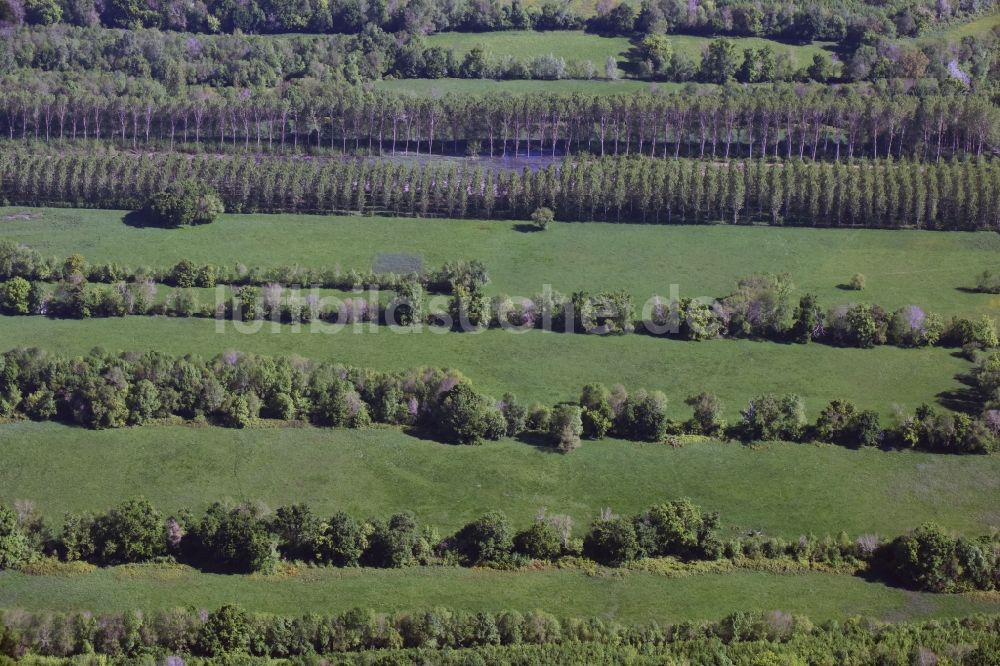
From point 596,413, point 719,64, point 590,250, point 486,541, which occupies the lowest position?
point 486,541

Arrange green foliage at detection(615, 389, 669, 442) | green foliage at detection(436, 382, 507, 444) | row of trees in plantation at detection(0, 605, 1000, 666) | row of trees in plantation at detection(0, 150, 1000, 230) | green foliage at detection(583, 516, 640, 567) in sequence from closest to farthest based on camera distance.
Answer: row of trees in plantation at detection(0, 605, 1000, 666), green foliage at detection(583, 516, 640, 567), green foliage at detection(436, 382, 507, 444), green foliage at detection(615, 389, 669, 442), row of trees in plantation at detection(0, 150, 1000, 230)

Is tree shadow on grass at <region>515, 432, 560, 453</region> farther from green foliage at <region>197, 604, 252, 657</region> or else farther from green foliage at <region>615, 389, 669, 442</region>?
green foliage at <region>197, 604, 252, 657</region>

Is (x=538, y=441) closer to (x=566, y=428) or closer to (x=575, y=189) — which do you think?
(x=566, y=428)

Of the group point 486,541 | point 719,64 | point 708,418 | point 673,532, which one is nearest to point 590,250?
point 708,418

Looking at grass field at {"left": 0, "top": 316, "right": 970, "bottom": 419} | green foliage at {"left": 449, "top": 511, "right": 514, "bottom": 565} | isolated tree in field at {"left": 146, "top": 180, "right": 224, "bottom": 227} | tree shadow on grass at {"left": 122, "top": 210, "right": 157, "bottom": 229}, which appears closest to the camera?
green foliage at {"left": 449, "top": 511, "right": 514, "bottom": 565}

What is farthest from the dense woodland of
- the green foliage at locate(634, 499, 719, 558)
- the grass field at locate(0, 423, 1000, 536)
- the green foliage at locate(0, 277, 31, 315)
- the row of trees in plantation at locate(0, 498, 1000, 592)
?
the green foliage at locate(634, 499, 719, 558)

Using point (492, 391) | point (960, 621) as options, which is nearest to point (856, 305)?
point (492, 391)

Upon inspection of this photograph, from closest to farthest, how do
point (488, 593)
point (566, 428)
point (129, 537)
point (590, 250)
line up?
point (488, 593)
point (129, 537)
point (566, 428)
point (590, 250)

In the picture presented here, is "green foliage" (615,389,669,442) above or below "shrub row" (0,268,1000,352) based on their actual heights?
below
